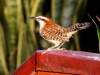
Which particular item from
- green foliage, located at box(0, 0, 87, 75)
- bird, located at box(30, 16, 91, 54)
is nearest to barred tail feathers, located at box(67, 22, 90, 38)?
bird, located at box(30, 16, 91, 54)

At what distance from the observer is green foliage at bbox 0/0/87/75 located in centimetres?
308

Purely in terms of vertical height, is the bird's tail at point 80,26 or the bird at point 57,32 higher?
the bird's tail at point 80,26

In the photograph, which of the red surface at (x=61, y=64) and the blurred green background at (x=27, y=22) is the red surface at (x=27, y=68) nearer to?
the red surface at (x=61, y=64)

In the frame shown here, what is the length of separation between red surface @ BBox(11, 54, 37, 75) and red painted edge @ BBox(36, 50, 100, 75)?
20 mm

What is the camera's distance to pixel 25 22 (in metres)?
3.20

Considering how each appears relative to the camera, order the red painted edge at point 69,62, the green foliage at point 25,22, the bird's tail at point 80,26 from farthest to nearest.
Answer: the green foliage at point 25,22, the bird's tail at point 80,26, the red painted edge at point 69,62

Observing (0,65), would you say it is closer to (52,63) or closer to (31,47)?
(31,47)

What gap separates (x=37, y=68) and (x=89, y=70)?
19 cm

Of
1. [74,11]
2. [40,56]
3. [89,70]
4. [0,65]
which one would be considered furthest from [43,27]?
[0,65]

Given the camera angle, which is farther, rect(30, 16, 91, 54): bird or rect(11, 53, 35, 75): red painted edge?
rect(30, 16, 91, 54): bird

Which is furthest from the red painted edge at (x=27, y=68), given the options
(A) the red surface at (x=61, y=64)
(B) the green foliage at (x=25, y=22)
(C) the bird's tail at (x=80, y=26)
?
(B) the green foliage at (x=25, y=22)

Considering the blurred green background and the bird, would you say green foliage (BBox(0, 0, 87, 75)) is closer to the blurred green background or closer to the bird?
the blurred green background

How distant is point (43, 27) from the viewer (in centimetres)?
193

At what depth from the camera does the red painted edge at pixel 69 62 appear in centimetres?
130
